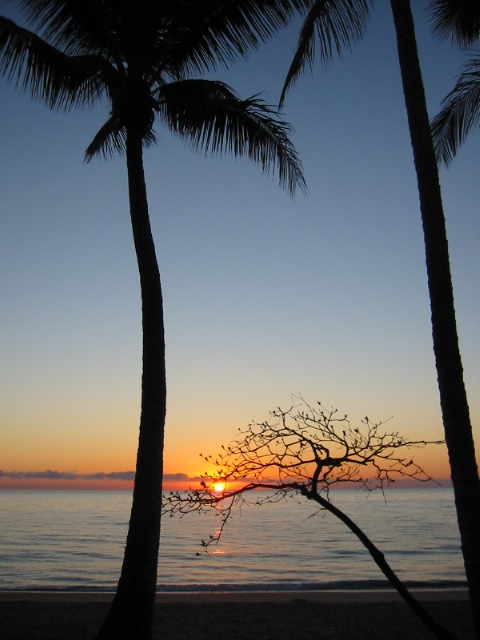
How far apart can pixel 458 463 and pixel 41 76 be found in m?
7.02

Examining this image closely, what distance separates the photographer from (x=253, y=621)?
9.79 m

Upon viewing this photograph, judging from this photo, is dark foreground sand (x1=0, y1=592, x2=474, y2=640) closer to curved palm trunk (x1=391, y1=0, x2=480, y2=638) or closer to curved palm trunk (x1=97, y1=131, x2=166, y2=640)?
curved palm trunk (x1=97, y1=131, x2=166, y2=640)

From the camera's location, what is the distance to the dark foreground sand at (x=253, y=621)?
27.6 ft

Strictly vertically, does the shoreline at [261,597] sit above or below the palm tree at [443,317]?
below

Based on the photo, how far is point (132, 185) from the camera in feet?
25.7

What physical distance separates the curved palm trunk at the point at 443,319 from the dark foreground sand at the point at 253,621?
4857mm

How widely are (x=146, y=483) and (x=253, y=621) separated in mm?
4743

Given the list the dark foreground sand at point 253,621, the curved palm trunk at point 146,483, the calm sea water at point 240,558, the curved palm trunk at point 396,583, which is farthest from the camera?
the calm sea water at point 240,558

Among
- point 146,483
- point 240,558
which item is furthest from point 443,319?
point 240,558

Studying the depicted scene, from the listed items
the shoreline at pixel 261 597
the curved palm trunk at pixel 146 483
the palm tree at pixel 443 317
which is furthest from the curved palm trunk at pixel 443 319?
the shoreline at pixel 261 597

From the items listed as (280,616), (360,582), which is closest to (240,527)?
(360,582)

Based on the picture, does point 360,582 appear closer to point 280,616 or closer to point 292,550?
point 280,616

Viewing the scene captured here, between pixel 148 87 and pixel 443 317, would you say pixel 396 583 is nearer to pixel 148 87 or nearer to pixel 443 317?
pixel 443 317

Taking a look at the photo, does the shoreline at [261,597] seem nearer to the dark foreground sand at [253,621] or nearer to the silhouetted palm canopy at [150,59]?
the dark foreground sand at [253,621]
